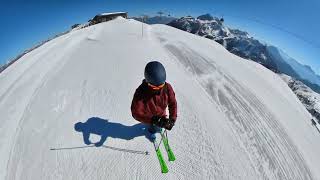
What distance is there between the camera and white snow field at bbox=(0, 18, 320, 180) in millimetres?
6695

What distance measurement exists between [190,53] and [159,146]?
9950 millimetres

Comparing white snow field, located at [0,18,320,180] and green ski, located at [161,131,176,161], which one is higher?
green ski, located at [161,131,176,161]

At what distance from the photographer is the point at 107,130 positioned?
7.91 meters

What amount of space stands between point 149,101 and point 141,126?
5.94ft

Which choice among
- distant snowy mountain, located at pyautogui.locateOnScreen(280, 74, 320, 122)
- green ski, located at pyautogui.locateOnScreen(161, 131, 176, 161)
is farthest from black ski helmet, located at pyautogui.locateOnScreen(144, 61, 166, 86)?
distant snowy mountain, located at pyautogui.locateOnScreen(280, 74, 320, 122)

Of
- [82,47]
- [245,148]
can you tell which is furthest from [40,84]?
[245,148]

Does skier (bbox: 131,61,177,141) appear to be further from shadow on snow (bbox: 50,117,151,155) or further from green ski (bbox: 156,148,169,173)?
shadow on snow (bbox: 50,117,151,155)

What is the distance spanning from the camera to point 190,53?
53.7 ft

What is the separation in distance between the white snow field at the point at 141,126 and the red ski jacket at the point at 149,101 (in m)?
1.13

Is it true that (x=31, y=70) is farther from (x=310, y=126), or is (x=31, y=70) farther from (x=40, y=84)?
(x=310, y=126)

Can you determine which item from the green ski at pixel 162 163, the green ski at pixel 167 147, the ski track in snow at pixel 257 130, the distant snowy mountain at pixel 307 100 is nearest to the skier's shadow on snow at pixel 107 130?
the green ski at pixel 167 147

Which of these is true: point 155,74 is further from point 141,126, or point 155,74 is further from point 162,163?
point 141,126

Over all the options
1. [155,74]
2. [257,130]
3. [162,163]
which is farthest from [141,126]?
[257,130]

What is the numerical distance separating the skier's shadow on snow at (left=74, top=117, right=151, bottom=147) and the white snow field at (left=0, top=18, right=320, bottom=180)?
0.05m
